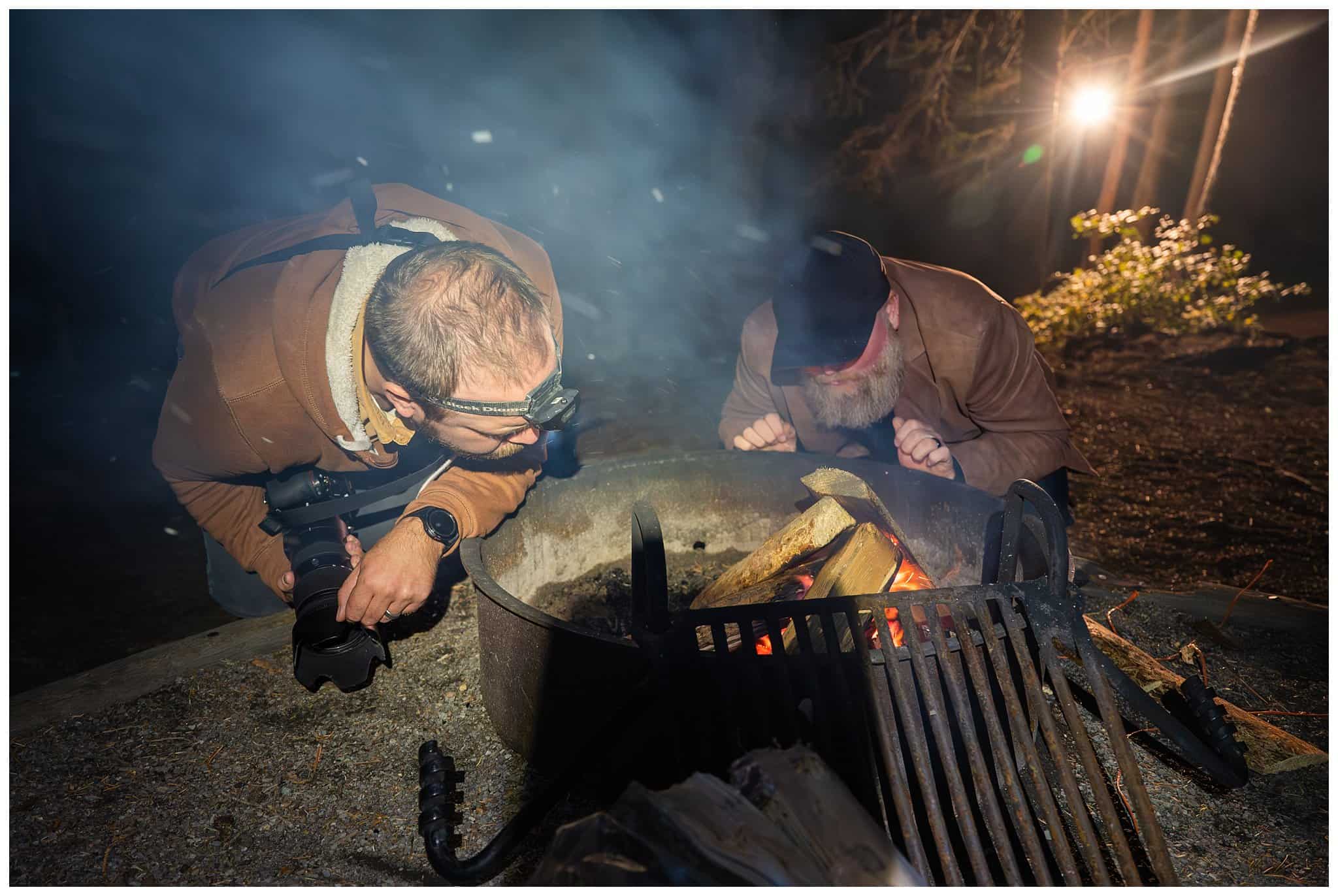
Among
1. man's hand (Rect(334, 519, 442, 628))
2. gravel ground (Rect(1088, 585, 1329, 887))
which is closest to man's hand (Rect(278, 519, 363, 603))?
man's hand (Rect(334, 519, 442, 628))

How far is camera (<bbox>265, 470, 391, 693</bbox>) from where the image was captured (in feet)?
6.79

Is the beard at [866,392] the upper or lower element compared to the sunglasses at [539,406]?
lower

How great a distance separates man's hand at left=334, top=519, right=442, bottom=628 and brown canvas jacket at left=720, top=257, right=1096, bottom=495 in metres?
2.12

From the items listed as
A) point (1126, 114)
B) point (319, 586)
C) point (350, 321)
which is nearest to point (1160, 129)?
point (1126, 114)

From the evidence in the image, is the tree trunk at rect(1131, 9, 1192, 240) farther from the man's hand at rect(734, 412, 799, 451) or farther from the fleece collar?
the fleece collar

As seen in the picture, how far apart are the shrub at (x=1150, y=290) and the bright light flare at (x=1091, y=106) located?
5.31 ft

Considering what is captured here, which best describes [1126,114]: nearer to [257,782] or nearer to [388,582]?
[388,582]

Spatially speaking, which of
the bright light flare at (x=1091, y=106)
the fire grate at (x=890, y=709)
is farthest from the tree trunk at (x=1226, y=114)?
the fire grate at (x=890, y=709)

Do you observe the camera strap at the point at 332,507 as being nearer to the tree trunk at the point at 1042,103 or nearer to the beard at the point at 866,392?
the beard at the point at 866,392

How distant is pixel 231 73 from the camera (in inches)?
215

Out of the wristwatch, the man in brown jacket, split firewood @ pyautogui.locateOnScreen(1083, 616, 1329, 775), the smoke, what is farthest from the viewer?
the smoke

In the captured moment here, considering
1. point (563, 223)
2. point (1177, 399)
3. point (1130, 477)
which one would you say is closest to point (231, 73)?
point (563, 223)

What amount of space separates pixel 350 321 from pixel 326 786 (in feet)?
4.86

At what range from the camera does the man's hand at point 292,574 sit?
2.38 metres
